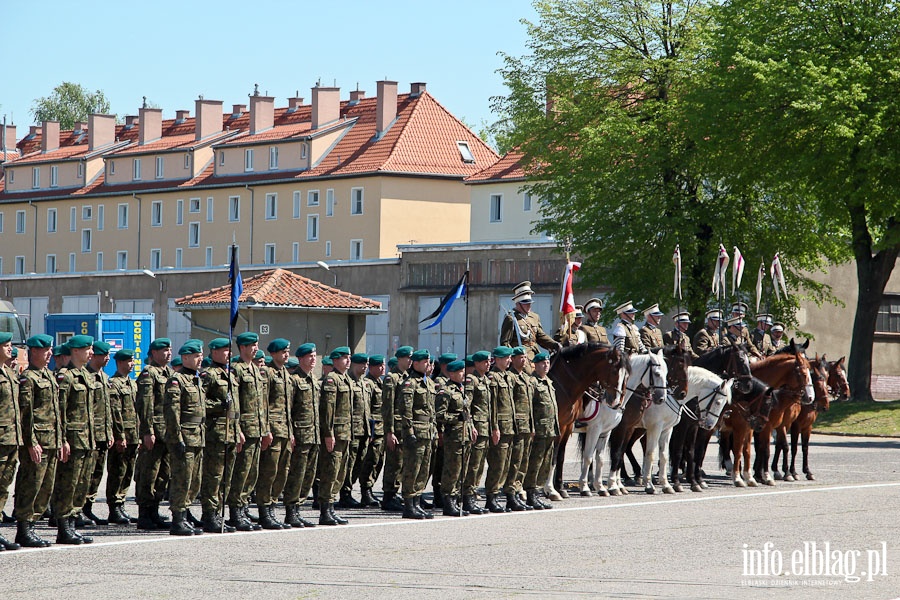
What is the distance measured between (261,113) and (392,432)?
A: 233 feet

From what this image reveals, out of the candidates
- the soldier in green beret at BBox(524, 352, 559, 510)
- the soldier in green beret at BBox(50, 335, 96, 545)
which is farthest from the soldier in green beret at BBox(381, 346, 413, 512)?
the soldier in green beret at BBox(50, 335, 96, 545)

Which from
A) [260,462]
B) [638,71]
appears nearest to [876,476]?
[260,462]

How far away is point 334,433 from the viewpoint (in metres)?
15.9

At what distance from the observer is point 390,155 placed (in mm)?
76688

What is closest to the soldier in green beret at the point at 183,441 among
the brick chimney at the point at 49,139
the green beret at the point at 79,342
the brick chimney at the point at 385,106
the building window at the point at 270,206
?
the green beret at the point at 79,342

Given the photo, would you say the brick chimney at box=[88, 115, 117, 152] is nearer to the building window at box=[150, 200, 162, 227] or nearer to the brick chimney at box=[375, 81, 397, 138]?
the building window at box=[150, 200, 162, 227]

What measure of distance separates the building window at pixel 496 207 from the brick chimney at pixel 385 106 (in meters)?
9.31

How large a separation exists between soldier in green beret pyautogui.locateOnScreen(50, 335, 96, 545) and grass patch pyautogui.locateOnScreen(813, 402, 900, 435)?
26.6 meters

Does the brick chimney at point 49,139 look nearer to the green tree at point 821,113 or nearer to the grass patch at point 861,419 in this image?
the green tree at point 821,113

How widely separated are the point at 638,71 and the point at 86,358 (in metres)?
33.9

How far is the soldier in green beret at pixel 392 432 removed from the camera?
16531mm

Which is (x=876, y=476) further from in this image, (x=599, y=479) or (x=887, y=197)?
(x=887, y=197)

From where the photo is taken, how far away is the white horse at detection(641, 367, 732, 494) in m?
20.4

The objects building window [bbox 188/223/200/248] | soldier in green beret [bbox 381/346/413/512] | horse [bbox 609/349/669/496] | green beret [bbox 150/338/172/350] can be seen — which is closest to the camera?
soldier in green beret [bbox 381/346/413/512]
